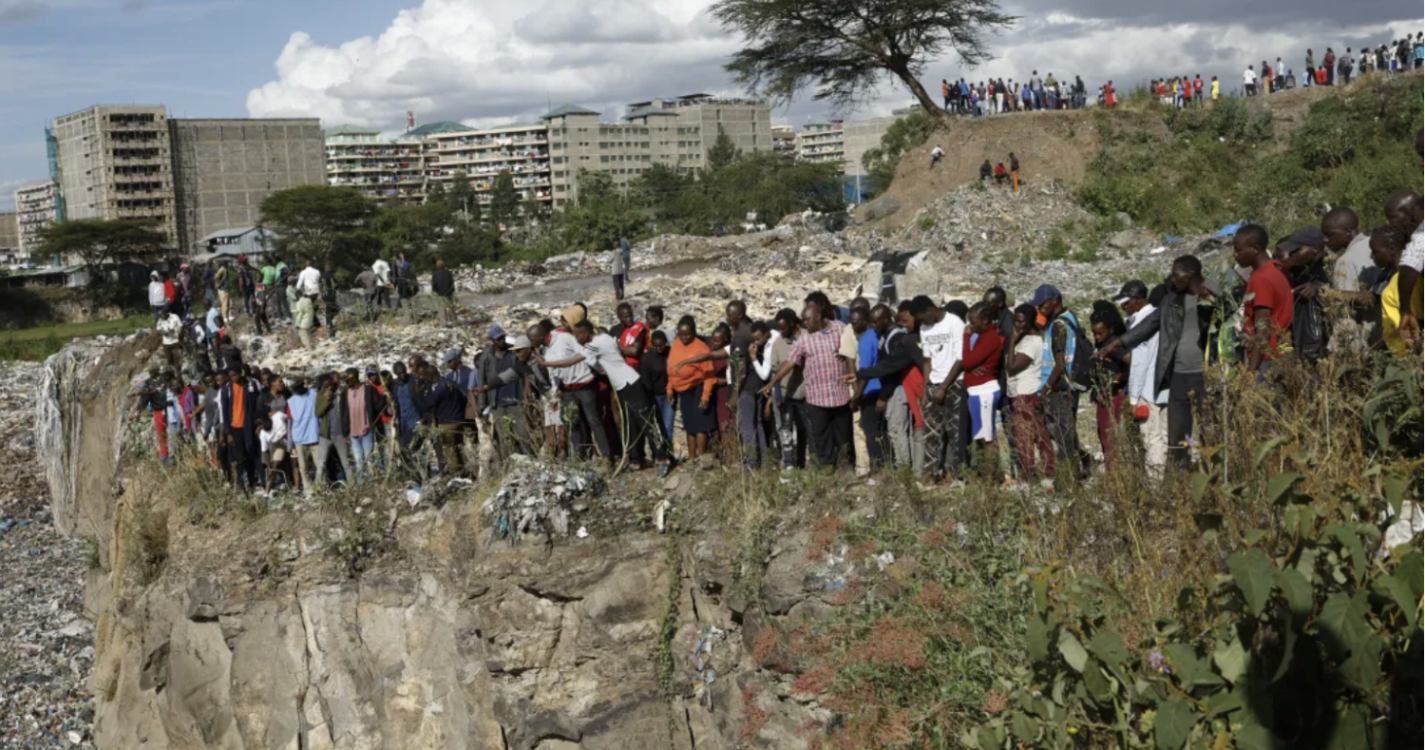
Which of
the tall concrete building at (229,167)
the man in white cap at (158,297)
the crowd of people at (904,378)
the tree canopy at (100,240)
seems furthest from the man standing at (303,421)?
the tall concrete building at (229,167)

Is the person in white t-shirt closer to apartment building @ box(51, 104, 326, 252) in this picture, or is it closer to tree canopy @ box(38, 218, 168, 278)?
tree canopy @ box(38, 218, 168, 278)

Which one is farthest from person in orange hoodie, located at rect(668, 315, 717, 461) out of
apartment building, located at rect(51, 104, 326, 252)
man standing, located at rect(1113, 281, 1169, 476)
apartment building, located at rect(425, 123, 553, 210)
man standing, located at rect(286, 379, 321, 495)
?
apartment building, located at rect(425, 123, 553, 210)

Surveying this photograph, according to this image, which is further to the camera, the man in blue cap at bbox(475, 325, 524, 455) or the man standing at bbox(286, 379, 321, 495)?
the man standing at bbox(286, 379, 321, 495)

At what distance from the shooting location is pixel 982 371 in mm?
6742

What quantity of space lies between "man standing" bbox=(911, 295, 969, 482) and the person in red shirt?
5.43 feet

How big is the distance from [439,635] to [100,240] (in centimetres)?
5824

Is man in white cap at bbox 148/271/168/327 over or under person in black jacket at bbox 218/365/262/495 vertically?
over

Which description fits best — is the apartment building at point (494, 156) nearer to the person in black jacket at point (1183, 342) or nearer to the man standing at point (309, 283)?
the man standing at point (309, 283)

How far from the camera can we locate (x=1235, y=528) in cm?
415

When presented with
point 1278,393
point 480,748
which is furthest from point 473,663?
point 1278,393

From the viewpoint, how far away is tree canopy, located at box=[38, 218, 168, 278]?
A: 58562 millimetres

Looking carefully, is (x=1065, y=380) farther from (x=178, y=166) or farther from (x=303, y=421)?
(x=178, y=166)

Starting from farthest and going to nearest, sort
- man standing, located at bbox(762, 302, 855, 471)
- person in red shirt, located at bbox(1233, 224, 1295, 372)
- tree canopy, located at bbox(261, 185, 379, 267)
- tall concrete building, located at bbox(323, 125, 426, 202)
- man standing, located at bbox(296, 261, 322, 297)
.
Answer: tall concrete building, located at bbox(323, 125, 426, 202), tree canopy, located at bbox(261, 185, 379, 267), man standing, located at bbox(296, 261, 322, 297), man standing, located at bbox(762, 302, 855, 471), person in red shirt, located at bbox(1233, 224, 1295, 372)

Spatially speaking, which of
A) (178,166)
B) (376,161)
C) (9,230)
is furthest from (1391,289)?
(9,230)
